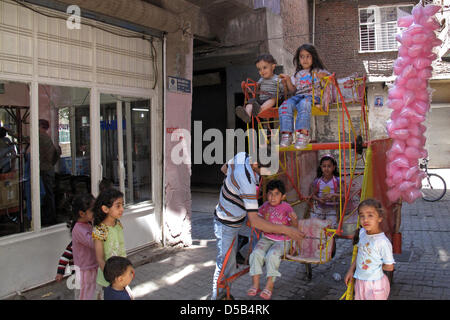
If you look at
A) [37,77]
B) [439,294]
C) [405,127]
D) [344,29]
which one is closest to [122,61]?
[37,77]

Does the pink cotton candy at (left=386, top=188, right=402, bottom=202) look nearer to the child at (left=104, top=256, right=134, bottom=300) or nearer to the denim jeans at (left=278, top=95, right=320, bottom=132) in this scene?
the denim jeans at (left=278, top=95, right=320, bottom=132)

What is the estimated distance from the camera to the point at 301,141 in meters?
3.78

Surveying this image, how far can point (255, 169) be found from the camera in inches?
137

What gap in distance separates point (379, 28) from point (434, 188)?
8.93 metres

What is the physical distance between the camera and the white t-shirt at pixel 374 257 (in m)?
3.04

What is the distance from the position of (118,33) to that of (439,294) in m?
4.95

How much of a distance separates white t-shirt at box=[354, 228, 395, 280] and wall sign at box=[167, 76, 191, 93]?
11.8 feet

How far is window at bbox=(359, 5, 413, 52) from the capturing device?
1570 centimetres

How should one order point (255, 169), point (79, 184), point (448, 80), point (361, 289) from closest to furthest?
1. point (361, 289)
2. point (255, 169)
3. point (79, 184)
4. point (448, 80)

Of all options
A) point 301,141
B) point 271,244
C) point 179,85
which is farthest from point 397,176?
point 179,85

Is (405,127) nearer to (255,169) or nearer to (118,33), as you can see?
(255,169)

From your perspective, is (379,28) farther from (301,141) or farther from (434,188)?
(301,141)

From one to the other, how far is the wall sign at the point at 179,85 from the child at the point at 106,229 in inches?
110

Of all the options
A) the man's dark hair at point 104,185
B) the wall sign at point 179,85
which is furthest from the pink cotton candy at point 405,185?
the man's dark hair at point 104,185
